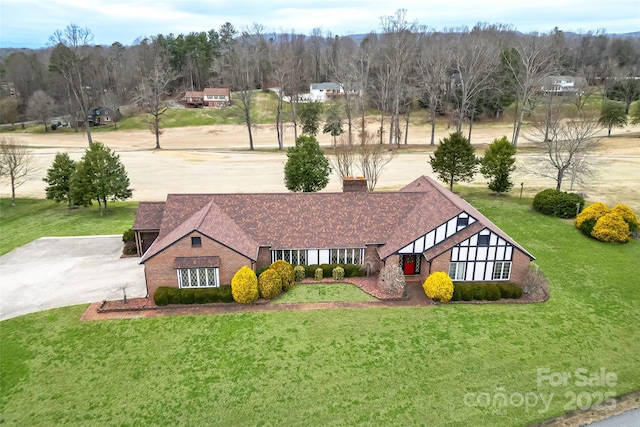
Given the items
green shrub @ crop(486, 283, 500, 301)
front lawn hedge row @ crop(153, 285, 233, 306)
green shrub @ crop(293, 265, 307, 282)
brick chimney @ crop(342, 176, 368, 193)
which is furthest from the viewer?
brick chimney @ crop(342, 176, 368, 193)

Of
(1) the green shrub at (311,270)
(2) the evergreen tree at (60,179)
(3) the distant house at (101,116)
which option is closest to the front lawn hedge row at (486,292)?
(1) the green shrub at (311,270)

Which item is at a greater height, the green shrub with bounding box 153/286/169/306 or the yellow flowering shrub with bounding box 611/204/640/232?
the yellow flowering shrub with bounding box 611/204/640/232

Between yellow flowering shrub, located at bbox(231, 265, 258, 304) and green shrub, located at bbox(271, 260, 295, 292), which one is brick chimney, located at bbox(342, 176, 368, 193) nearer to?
green shrub, located at bbox(271, 260, 295, 292)

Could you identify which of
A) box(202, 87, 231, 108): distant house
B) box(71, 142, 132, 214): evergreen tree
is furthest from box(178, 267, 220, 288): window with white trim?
box(202, 87, 231, 108): distant house

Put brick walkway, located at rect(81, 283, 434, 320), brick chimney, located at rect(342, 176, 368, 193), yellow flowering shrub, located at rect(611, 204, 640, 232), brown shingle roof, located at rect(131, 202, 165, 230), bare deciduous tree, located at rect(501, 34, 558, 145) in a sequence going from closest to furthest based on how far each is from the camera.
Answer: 1. brick walkway, located at rect(81, 283, 434, 320)
2. brown shingle roof, located at rect(131, 202, 165, 230)
3. brick chimney, located at rect(342, 176, 368, 193)
4. yellow flowering shrub, located at rect(611, 204, 640, 232)
5. bare deciduous tree, located at rect(501, 34, 558, 145)

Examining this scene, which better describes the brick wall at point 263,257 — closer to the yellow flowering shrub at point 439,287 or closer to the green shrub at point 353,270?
the green shrub at point 353,270

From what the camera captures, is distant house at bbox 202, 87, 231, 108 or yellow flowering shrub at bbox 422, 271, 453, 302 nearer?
yellow flowering shrub at bbox 422, 271, 453, 302

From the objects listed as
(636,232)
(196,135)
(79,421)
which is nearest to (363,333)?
(79,421)
